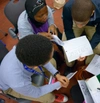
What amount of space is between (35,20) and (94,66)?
649 mm

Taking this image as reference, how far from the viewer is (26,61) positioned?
92 centimetres

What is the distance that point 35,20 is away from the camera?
1.36 meters

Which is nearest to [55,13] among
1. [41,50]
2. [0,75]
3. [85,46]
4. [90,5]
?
[85,46]

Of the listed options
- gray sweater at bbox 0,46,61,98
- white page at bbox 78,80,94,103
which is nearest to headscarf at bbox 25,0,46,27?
gray sweater at bbox 0,46,61,98

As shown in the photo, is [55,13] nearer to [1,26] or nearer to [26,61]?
[1,26]

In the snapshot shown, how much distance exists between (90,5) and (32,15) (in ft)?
1.40

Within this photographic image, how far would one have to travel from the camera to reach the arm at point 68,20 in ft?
4.54

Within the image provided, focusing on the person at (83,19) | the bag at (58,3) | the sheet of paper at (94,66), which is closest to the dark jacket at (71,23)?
the person at (83,19)

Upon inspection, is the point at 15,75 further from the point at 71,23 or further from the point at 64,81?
the point at 71,23

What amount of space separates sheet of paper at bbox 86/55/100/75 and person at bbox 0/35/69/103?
30 centimetres

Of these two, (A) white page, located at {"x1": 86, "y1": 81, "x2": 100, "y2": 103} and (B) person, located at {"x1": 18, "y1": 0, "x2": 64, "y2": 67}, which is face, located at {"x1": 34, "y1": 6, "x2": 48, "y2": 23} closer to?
(B) person, located at {"x1": 18, "y1": 0, "x2": 64, "y2": 67}

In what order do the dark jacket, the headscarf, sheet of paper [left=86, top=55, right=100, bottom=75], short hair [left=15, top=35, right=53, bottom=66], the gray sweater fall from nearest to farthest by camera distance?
→ short hair [left=15, top=35, right=53, bottom=66] < the gray sweater < the headscarf < the dark jacket < sheet of paper [left=86, top=55, right=100, bottom=75]

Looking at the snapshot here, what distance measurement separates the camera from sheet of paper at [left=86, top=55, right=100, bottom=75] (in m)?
1.49

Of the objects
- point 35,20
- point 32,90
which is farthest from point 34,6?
point 32,90
